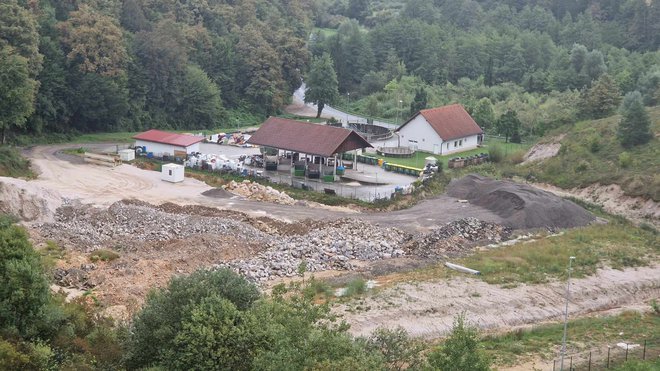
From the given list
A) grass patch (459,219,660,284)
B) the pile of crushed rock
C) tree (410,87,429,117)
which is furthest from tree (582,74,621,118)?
the pile of crushed rock

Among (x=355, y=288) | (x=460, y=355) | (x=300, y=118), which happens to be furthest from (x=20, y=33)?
(x=460, y=355)

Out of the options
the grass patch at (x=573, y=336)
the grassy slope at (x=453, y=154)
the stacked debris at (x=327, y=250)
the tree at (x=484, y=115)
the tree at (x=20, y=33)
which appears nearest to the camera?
the grass patch at (x=573, y=336)

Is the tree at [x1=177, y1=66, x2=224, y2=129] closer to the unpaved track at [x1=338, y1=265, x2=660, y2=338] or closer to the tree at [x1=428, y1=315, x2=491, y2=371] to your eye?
the unpaved track at [x1=338, y1=265, x2=660, y2=338]

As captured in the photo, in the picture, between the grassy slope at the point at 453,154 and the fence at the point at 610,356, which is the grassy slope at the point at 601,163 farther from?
the fence at the point at 610,356

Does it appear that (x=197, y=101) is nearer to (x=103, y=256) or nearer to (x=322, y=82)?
(x=322, y=82)

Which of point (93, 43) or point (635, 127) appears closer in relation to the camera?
point (635, 127)

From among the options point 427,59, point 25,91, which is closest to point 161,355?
point 25,91

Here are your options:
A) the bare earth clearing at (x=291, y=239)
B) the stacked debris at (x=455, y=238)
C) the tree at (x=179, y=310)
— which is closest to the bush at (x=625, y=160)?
the bare earth clearing at (x=291, y=239)
